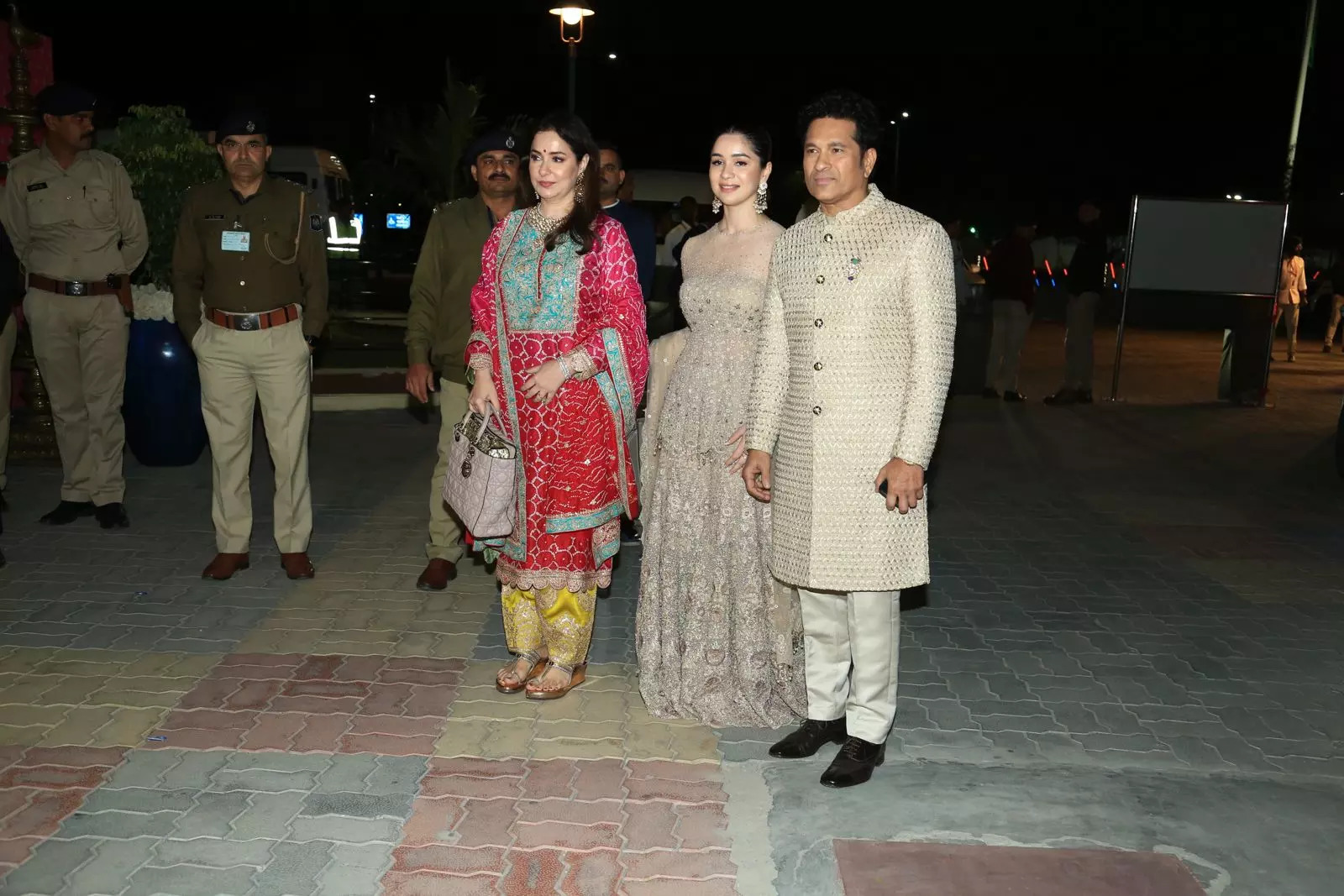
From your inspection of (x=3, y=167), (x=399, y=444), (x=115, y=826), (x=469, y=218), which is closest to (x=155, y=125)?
(x=3, y=167)

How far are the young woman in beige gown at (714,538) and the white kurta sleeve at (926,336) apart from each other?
0.76 m

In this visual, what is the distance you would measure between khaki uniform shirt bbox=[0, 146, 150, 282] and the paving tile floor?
149 cm

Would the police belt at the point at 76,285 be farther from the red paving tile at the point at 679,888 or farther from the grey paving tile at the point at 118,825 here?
the red paving tile at the point at 679,888

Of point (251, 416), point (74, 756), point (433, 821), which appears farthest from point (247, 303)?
point (433, 821)

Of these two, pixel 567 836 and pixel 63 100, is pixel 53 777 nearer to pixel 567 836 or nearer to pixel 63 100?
pixel 567 836

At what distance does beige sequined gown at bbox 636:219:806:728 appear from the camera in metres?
4.46

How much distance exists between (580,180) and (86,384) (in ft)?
13.8

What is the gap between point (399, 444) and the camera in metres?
10.0

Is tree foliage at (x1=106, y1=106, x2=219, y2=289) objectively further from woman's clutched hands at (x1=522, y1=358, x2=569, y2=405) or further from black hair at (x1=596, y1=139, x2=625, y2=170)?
woman's clutched hands at (x1=522, y1=358, x2=569, y2=405)

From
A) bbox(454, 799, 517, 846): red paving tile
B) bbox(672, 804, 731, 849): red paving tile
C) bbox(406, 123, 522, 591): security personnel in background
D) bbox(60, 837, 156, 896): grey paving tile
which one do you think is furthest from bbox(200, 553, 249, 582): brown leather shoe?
bbox(672, 804, 731, 849): red paving tile

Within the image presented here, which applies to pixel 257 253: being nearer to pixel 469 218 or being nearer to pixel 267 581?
pixel 469 218

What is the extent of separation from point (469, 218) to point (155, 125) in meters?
4.15

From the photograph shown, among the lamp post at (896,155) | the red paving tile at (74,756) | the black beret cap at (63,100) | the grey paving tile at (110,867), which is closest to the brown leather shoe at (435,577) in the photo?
the red paving tile at (74,756)

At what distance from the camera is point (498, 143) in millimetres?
5688
